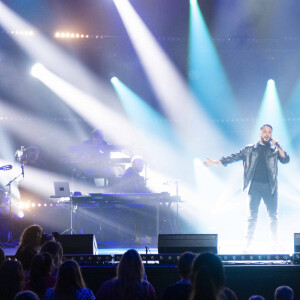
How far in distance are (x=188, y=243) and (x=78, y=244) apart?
5.19 feet

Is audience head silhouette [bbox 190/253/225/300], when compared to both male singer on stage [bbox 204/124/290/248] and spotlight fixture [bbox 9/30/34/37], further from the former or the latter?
spotlight fixture [bbox 9/30/34/37]

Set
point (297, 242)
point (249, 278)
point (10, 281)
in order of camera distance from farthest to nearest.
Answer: point (297, 242)
point (249, 278)
point (10, 281)

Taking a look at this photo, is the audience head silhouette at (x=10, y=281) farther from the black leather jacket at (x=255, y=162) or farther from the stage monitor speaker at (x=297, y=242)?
the black leather jacket at (x=255, y=162)

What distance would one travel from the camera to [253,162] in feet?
31.3

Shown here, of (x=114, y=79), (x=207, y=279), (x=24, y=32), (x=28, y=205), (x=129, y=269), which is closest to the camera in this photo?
(x=207, y=279)

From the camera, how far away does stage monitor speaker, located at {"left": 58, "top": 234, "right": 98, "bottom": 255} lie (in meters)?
7.55

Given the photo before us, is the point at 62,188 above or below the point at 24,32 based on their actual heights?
below

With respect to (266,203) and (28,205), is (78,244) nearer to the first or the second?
(266,203)

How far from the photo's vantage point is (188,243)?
24.4 ft

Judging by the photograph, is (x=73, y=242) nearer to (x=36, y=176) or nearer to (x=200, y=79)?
(x=36, y=176)

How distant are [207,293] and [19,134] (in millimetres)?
13712

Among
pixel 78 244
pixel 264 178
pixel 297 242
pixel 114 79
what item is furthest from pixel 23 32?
pixel 297 242

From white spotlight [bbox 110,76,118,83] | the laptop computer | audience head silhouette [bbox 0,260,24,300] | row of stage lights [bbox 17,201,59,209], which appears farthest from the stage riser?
white spotlight [bbox 110,76,118,83]

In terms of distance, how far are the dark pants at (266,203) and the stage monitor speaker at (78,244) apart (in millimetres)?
3174
